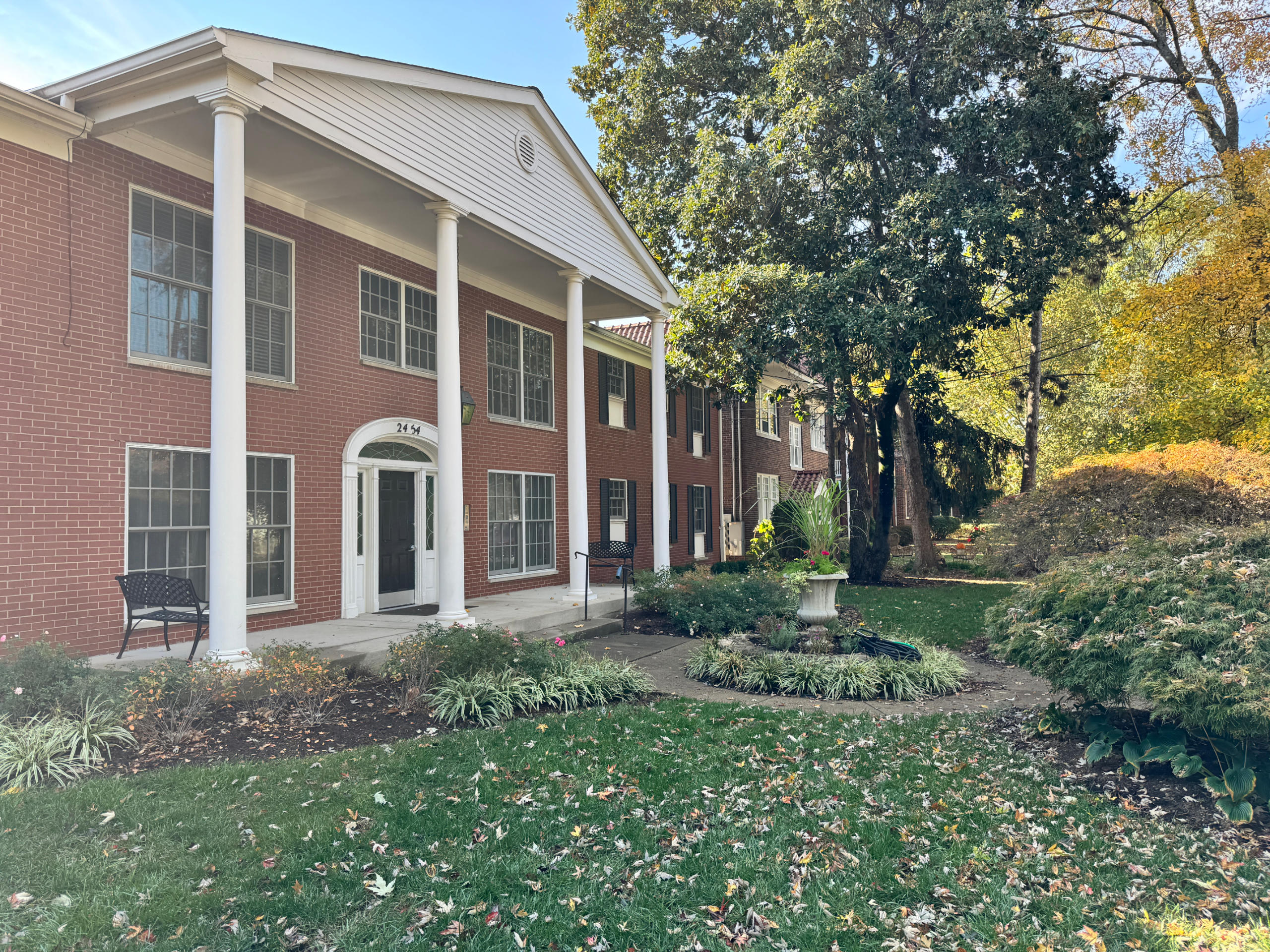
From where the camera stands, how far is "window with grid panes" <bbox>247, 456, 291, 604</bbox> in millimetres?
9375

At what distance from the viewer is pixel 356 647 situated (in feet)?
26.9

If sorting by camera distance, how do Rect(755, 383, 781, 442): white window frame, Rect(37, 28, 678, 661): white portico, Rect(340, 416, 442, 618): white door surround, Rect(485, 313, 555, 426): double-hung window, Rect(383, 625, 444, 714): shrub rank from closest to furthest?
Rect(383, 625, 444, 714): shrub → Rect(37, 28, 678, 661): white portico → Rect(340, 416, 442, 618): white door surround → Rect(485, 313, 555, 426): double-hung window → Rect(755, 383, 781, 442): white window frame

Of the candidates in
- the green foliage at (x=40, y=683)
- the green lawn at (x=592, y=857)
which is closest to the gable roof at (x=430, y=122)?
the green foliage at (x=40, y=683)

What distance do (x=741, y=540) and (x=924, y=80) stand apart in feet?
44.8

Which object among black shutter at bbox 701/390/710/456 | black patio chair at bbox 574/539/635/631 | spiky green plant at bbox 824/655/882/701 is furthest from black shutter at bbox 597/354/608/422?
spiky green plant at bbox 824/655/882/701

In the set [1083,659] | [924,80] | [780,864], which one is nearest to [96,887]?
[780,864]

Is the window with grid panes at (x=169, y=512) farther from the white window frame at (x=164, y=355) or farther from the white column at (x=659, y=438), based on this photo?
the white column at (x=659, y=438)

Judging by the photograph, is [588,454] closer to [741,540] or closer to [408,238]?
[408,238]

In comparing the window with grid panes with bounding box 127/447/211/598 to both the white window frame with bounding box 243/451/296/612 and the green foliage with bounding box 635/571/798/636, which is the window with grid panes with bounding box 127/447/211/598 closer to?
the white window frame with bounding box 243/451/296/612

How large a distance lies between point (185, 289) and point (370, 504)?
11.9 feet

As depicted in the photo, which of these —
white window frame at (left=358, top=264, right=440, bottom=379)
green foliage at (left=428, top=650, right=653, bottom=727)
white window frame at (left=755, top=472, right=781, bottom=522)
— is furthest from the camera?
white window frame at (left=755, top=472, right=781, bottom=522)

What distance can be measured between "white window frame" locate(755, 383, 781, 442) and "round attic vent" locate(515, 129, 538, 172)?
46.1 ft

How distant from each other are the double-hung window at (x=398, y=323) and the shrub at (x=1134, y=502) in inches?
393

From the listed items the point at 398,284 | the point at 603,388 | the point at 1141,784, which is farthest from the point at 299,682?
the point at 603,388
